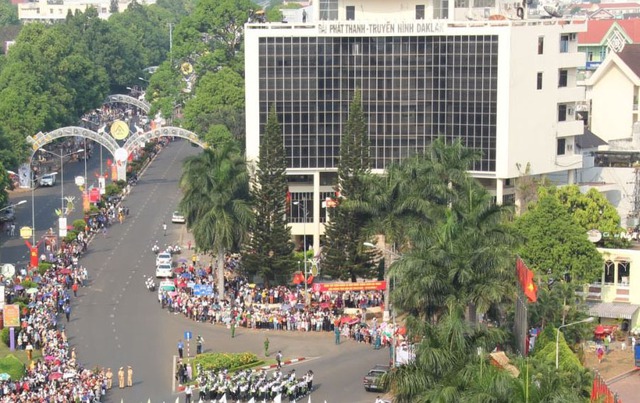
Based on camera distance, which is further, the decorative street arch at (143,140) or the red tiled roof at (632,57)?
the decorative street arch at (143,140)

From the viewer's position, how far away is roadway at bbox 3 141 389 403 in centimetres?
8094

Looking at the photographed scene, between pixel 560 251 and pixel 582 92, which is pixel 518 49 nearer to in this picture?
pixel 582 92

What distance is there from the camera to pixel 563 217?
92.6 m

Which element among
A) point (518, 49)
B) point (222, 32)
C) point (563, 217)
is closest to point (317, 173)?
point (518, 49)

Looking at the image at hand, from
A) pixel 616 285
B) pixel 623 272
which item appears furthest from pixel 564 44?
pixel 616 285

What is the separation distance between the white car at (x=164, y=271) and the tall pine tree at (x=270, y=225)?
20.0ft

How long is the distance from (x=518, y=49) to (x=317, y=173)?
1549 centimetres

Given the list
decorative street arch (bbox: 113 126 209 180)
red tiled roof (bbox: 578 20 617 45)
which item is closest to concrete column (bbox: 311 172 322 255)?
decorative street arch (bbox: 113 126 209 180)

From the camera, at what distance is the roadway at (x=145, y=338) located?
80.9 meters

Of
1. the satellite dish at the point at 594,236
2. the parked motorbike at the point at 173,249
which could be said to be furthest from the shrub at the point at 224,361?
the parked motorbike at the point at 173,249

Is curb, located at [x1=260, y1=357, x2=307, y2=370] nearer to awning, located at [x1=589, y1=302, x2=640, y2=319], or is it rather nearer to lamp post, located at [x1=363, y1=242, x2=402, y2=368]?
lamp post, located at [x1=363, y1=242, x2=402, y2=368]

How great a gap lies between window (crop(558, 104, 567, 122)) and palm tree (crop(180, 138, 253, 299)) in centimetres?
2438

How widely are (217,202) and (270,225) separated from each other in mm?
4633

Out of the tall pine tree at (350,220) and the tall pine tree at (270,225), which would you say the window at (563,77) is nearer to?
the tall pine tree at (350,220)
